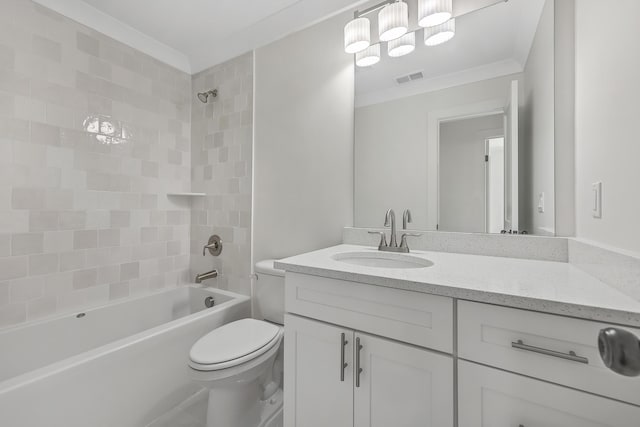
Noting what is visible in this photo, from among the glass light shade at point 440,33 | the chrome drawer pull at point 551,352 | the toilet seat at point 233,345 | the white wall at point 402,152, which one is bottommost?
the toilet seat at point 233,345

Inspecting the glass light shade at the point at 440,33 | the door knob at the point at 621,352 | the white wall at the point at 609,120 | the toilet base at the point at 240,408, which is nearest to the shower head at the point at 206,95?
the glass light shade at the point at 440,33

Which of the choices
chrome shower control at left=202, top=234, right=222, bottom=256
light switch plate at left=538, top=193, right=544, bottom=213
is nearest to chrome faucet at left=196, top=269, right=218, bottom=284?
chrome shower control at left=202, top=234, right=222, bottom=256

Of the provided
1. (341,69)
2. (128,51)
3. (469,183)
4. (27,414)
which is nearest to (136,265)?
(27,414)

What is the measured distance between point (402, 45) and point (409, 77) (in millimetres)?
173

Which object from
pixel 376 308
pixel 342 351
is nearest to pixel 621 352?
pixel 376 308

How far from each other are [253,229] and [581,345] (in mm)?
1731

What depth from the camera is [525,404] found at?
67cm

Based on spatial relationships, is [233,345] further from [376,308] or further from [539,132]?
[539,132]

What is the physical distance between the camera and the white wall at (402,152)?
1.34m

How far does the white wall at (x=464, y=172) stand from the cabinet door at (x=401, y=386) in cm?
73

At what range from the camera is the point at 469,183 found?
1.31 meters

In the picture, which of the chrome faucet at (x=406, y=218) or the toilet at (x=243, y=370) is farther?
the chrome faucet at (x=406, y=218)

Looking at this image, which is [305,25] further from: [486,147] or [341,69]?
[486,147]

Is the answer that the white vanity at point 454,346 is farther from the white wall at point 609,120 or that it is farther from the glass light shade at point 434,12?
the glass light shade at point 434,12
